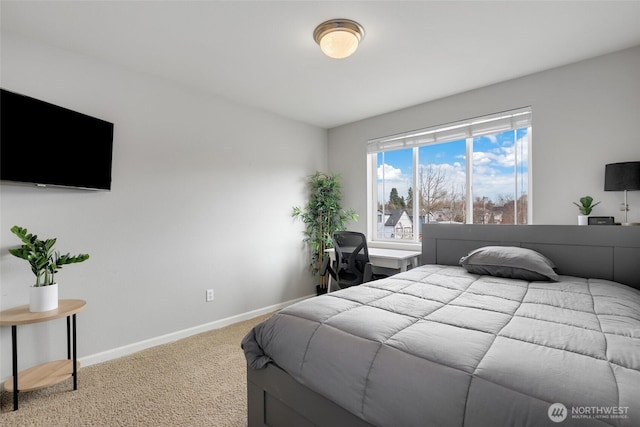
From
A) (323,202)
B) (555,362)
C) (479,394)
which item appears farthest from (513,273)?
(323,202)

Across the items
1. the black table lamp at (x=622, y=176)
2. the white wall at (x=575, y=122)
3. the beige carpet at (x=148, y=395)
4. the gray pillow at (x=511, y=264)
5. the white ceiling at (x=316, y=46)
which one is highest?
the white ceiling at (x=316, y=46)

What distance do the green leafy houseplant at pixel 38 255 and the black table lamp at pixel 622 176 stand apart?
401cm

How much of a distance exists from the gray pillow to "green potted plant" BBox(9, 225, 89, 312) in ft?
10.1

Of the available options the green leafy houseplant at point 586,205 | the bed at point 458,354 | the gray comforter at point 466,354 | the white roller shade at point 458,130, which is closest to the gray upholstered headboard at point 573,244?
the bed at point 458,354

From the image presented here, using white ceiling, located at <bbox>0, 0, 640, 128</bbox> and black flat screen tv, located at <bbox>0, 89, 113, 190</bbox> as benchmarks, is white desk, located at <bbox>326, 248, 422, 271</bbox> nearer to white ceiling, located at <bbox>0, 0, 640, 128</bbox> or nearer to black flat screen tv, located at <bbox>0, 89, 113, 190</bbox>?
white ceiling, located at <bbox>0, 0, 640, 128</bbox>

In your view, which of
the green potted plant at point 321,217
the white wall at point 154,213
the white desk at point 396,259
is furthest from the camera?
the green potted plant at point 321,217

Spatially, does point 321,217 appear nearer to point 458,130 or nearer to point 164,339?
point 458,130

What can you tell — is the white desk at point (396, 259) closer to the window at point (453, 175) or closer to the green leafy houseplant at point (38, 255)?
the window at point (453, 175)

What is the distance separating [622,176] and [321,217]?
3104 millimetres

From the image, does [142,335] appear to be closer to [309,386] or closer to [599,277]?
[309,386]

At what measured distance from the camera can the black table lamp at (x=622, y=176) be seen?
2.23m

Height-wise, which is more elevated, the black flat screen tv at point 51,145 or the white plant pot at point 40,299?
the black flat screen tv at point 51,145

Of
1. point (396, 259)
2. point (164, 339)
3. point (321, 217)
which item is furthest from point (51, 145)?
point (396, 259)

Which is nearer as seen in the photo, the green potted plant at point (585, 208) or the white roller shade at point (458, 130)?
the green potted plant at point (585, 208)
